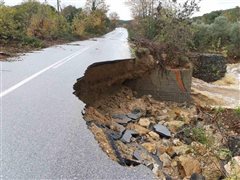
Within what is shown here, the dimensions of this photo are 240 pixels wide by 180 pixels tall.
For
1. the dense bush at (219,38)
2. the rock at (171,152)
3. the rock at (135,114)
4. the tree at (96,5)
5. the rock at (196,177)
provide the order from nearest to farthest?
the rock at (196,177), the rock at (171,152), the rock at (135,114), the dense bush at (219,38), the tree at (96,5)

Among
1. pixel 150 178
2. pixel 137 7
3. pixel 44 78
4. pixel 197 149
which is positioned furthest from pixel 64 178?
pixel 137 7

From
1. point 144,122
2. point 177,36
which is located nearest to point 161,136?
point 144,122

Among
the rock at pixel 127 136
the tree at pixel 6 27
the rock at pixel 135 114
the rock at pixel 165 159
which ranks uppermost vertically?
the tree at pixel 6 27

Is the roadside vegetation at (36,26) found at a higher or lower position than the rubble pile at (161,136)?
higher

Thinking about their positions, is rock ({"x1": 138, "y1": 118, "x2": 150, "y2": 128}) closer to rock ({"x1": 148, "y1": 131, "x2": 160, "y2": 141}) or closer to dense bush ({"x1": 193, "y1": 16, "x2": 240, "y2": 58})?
rock ({"x1": 148, "y1": 131, "x2": 160, "y2": 141})

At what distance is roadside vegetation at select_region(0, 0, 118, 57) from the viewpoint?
798 inches

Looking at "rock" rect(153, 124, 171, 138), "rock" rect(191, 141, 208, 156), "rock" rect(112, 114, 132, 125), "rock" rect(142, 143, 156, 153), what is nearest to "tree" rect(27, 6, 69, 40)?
"rock" rect(112, 114, 132, 125)

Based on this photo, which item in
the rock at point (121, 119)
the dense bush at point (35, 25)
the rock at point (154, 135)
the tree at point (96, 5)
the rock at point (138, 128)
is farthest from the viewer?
the tree at point (96, 5)

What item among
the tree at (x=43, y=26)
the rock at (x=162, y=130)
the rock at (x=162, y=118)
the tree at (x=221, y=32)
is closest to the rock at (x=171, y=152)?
the rock at (x=162, y=130)

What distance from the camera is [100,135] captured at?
18.5ft

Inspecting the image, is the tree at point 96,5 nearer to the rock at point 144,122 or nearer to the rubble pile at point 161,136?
the rubble pile at point 161,136

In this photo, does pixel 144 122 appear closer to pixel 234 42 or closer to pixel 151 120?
pixel 151 120

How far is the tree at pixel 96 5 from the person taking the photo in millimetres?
62031

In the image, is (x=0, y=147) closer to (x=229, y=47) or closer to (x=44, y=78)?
(x=44, y=78)
